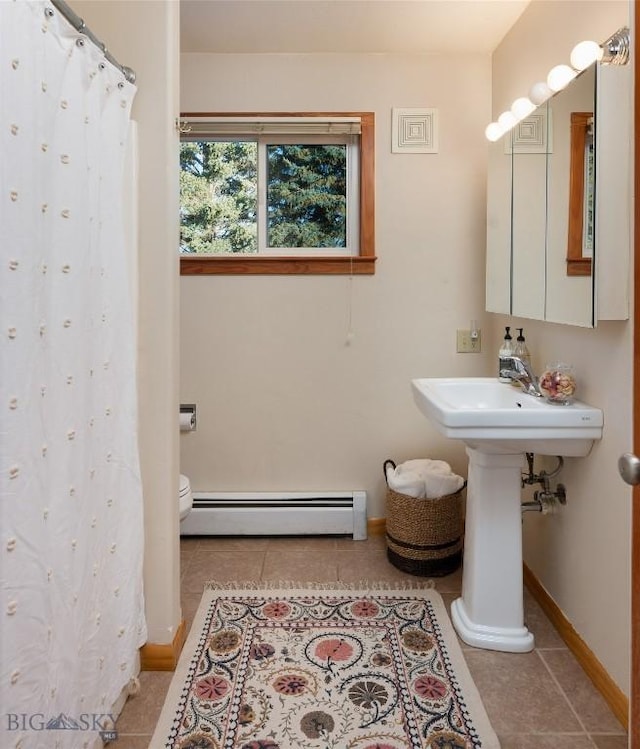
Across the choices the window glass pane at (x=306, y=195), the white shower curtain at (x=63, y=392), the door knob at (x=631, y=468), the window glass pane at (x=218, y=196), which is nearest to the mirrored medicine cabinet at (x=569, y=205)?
the window glass pane at (x=306, y=195)

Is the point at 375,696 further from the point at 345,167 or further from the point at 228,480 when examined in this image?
the point at 345,167

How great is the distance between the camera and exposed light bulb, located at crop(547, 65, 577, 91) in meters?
1.89

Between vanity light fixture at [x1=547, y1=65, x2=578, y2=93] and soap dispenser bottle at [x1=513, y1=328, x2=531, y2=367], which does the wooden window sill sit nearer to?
soap dispenser bottle at [x1=513, y1=328, x2=531, y2=367]

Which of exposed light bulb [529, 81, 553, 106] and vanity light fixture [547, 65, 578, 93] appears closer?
vanity light fixture [547, 65, 578, 93]

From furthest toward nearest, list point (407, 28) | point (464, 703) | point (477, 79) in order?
1. point (477, 79)
2. point (407, 28)
3. point (464, 703)

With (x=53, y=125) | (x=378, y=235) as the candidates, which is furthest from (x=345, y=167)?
(x=53, y=125)

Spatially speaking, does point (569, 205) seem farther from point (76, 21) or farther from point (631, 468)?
point (76, 21)

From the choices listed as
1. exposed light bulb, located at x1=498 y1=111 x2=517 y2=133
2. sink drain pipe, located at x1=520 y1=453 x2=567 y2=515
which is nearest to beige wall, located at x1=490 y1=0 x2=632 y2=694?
sink drain pipe, located at x1=520 y1=453 x2=567 y2=515

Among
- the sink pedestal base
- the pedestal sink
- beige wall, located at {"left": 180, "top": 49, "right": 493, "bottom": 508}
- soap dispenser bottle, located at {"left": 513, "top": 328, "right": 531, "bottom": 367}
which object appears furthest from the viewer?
beige wall, located at {"left": 180, "top": 49, "right": 493, "bottom": 508}

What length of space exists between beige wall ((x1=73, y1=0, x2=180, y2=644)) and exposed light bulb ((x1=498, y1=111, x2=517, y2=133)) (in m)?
1.34

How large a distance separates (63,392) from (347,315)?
190 cm

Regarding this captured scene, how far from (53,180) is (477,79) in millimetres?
2370

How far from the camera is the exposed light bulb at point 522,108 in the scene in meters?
2.25

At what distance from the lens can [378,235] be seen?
2.94 metres
